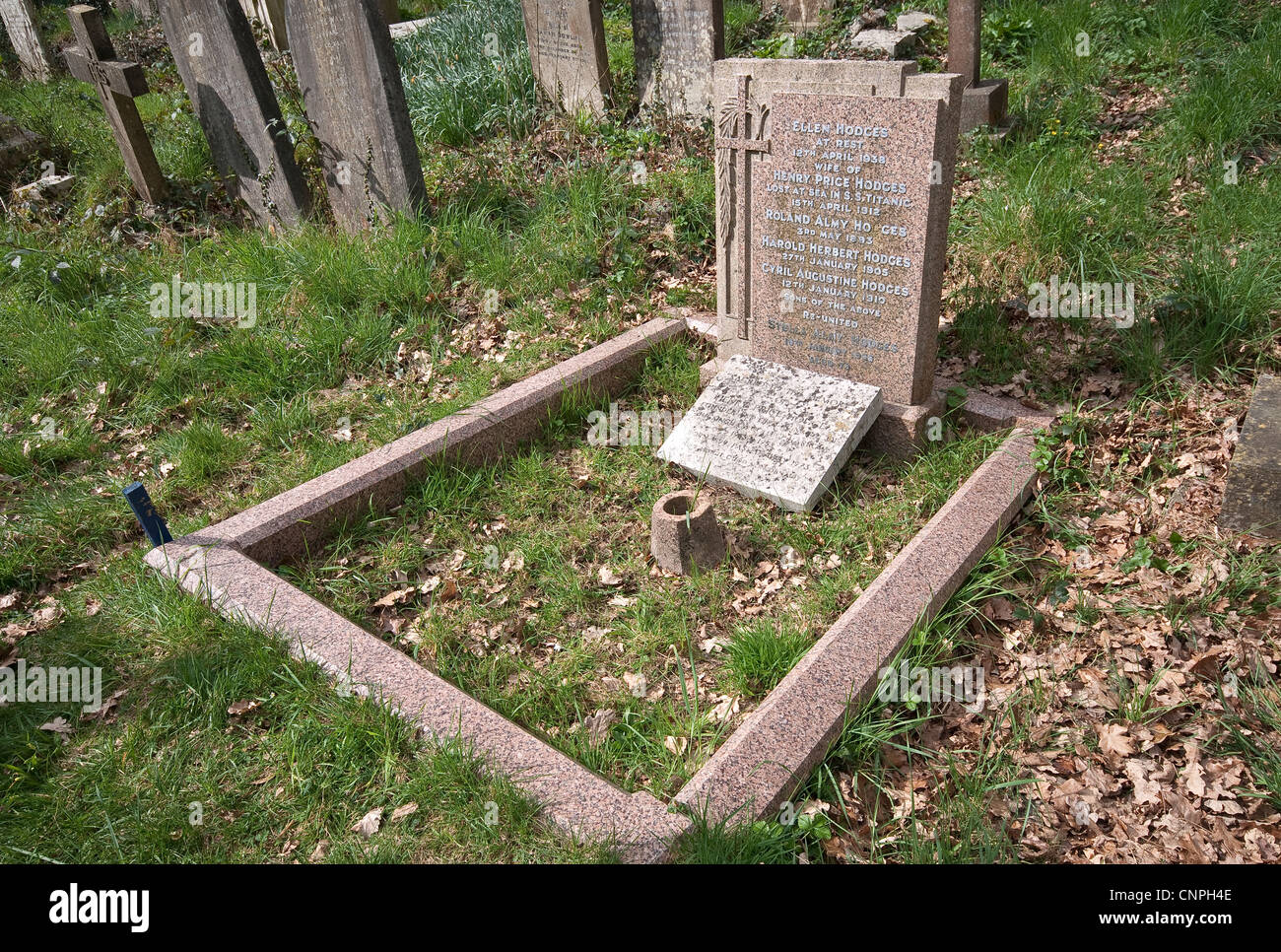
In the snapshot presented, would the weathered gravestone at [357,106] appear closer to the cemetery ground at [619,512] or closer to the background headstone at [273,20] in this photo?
the cemetery ground at [619,512]

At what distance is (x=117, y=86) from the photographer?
19.2ft

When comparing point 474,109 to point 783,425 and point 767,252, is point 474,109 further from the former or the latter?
point 783,425

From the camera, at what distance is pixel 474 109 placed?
698 centimetres

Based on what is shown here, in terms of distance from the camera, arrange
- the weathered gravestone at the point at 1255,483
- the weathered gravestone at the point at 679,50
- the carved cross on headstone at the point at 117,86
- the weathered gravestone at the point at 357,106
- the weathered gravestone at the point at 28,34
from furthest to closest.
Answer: the weathered gravestone at the point at 28,34, the weathered gravestone at the point at 679,50, the carved cross on headstone at the point at 117,86, the weathered gravestone at the point at 357,106, the weathered gravestone at the point at 1255,483

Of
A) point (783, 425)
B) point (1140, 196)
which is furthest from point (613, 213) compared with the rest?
point (1140, 196)

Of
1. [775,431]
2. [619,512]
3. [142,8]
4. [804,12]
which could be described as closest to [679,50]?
[804,12]

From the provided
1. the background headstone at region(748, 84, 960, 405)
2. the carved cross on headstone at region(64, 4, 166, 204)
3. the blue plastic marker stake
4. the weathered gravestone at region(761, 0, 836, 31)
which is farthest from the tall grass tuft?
the blue plastic marker stake

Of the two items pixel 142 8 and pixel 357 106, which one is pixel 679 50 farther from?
pixel 142 8

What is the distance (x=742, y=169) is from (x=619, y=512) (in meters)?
1.68

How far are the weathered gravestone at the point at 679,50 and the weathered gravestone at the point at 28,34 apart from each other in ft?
20.9

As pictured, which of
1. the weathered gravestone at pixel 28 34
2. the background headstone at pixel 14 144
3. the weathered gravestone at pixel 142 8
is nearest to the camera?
the background headstone at pixel 14 144

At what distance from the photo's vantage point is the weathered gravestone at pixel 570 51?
22.0ft

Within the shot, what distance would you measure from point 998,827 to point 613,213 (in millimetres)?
4298

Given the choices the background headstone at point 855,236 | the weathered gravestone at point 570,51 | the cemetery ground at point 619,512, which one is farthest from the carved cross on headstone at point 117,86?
the background headstone at point 855,236
